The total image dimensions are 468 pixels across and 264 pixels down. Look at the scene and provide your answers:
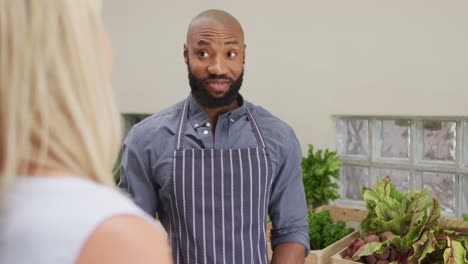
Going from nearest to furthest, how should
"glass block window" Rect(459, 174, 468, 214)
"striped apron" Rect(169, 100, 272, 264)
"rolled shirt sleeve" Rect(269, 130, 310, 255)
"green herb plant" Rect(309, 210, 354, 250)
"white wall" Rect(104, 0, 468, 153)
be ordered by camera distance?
"striped apron" Rect(169, 100, 272, 264) < "rolled shirt sleeve" Rect(269, 130, 310, 255) < "green herb plant" Rect(309, 210, 354, 250) < "white wall" Rect(104, 0, 468, 153) < "glass block window" Rect(459, 174, 468, 214)

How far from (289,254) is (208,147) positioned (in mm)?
407

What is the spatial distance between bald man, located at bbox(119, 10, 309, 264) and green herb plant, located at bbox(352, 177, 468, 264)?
0.61 m

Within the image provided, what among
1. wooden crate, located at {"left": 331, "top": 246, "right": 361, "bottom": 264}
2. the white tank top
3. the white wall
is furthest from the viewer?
the white wall

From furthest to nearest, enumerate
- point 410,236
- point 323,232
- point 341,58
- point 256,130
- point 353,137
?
point 353,137 → point 341,58 → point 323,232 → point 410,236 → point 256,130

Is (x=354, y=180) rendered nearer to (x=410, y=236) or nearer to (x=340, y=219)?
(x=340, y=219)

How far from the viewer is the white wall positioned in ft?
7.79

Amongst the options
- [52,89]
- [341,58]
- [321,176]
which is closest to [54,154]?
[52,89]

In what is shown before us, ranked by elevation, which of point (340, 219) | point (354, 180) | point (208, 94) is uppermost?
point (208, 94)

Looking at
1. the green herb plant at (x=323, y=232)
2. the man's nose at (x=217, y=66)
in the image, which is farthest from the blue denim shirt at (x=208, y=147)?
the green herb plant at (x=323, y=232)

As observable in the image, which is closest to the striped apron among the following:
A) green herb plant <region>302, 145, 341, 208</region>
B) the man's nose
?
the man's nose

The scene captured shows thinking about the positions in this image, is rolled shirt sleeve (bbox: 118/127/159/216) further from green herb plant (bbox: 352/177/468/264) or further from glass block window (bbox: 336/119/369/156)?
glass block window (bbox: 336/119/369/156)

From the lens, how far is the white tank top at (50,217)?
0.37 m

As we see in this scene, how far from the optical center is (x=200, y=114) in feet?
4.85

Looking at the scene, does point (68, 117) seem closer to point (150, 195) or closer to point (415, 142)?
point (150, 195)
